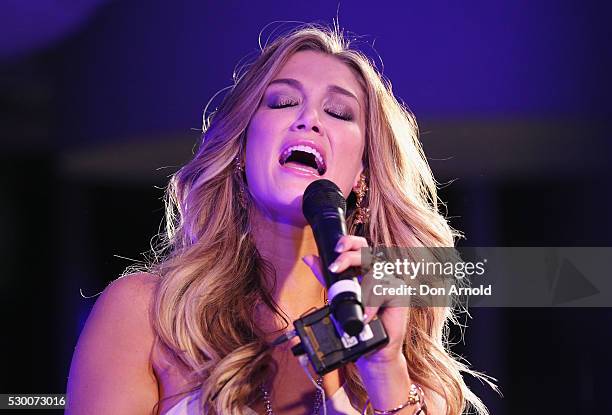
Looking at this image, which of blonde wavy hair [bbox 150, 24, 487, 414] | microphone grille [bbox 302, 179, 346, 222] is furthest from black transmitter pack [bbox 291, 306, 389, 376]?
blonde wavy hair [bbox 150, 24, 487, 414]

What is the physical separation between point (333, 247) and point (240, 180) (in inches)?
26.3

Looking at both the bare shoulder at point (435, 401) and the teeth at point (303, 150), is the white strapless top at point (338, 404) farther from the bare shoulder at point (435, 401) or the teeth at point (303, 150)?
the teeth at point (303, 150)

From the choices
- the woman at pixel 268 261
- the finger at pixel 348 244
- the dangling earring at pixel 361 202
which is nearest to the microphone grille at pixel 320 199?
the finger at pixel 348 244

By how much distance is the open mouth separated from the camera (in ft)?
4.87

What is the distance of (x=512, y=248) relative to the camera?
95.3 inches

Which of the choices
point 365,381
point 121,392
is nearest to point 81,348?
point 121,392

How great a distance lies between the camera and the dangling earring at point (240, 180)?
5.41 ft

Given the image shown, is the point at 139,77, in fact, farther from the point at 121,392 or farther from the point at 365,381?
the point at 365,381

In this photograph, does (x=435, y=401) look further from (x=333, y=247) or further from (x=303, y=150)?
(x=333, y=247)

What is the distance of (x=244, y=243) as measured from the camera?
5.29 ft

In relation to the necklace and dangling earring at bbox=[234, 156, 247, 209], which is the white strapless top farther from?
dangling earring at bbox=[234, 156, 247, 209]

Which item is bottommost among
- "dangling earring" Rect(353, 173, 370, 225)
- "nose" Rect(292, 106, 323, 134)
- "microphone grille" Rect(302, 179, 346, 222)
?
"microphone grille" Rect(302, 179, 346, 222)

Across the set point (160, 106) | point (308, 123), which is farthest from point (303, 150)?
point (160, 106)

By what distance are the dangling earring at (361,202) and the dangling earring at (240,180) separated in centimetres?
25
